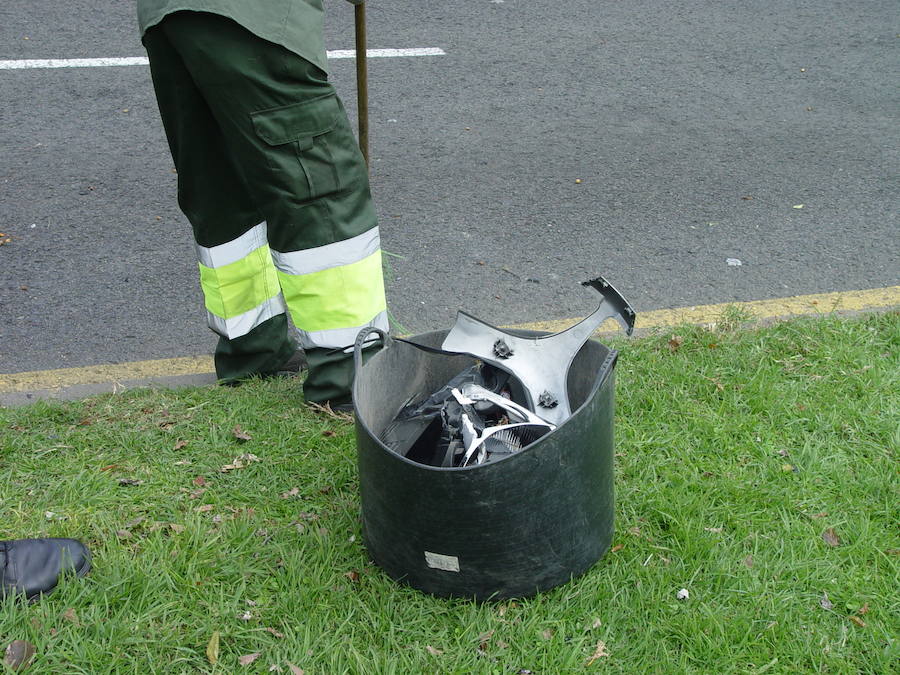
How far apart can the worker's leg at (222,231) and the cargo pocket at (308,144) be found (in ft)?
0.79

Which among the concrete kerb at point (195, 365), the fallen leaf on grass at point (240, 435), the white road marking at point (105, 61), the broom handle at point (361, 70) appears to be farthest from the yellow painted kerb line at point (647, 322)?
the white road marking at point (105, 61)

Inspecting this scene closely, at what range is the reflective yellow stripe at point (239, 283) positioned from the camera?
2934mm

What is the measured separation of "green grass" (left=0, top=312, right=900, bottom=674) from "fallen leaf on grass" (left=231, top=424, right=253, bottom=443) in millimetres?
23

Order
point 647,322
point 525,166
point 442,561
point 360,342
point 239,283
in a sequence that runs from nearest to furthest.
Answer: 1. point 442,561
2. point 360,342
3. point 239,283
4. point 647,322
5. point 525,166

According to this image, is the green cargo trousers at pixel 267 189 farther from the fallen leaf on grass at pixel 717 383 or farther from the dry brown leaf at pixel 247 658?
the fallen leaf on grass at pixel 717 383

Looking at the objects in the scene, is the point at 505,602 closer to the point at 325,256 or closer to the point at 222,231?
the point at 325,256

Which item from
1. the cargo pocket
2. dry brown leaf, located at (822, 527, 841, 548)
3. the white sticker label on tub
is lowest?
dry brown leaf, located at (822, 527, 841, 548)

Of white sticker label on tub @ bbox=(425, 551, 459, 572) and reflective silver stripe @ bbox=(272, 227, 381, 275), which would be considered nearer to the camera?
white sticker label on tub @ bbox=(425, 551, 459, 572)

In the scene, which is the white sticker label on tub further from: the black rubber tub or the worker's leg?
the worker's leg

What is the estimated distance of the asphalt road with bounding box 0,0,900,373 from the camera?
379 cm

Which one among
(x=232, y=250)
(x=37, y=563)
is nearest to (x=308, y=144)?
(x=232, y=250)

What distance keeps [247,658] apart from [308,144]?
140 centimetres

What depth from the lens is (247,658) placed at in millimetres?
1970

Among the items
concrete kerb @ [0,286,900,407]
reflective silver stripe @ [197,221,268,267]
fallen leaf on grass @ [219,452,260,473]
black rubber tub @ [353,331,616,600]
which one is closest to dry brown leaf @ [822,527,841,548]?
black rubber tub @ [353,331,616,600]
